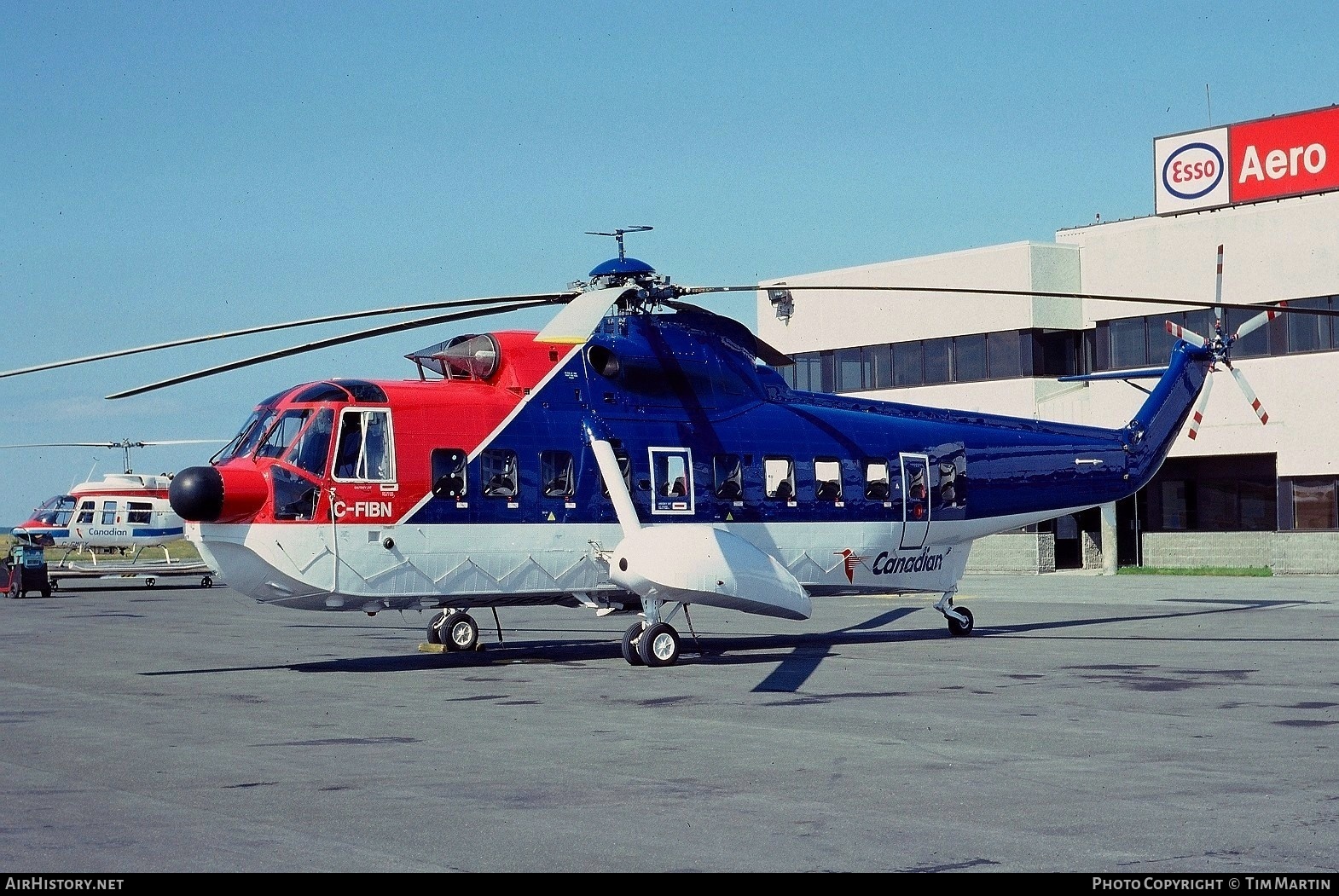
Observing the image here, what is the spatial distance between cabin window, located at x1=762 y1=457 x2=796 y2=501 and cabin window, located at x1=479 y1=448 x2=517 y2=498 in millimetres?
4064

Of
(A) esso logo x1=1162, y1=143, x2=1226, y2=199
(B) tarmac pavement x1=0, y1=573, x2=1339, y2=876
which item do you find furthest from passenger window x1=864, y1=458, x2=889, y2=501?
(A) esso logo x1=1162, y1=143, x2=1226, y2=199

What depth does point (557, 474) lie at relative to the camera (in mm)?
20578

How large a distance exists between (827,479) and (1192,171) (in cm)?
2590

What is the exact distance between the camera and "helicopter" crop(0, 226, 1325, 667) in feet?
61.9

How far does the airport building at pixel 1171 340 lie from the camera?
40.8 m

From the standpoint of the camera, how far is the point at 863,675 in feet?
61.3

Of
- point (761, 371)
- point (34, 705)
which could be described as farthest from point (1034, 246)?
point (34, 705)

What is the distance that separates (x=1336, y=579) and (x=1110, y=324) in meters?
10.5

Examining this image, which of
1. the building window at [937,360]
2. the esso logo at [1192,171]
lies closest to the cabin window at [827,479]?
the esso logo at [1192,171]

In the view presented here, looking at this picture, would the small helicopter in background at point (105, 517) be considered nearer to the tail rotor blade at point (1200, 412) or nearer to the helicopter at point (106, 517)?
the helicopter at point (106, 517)

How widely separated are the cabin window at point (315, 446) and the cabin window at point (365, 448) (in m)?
0.15

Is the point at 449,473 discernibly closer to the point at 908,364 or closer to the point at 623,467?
the point at 623,467

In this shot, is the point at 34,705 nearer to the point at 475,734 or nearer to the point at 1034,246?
the point at 475,734

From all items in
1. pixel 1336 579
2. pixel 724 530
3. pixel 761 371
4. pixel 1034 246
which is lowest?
pixel 1336 579
